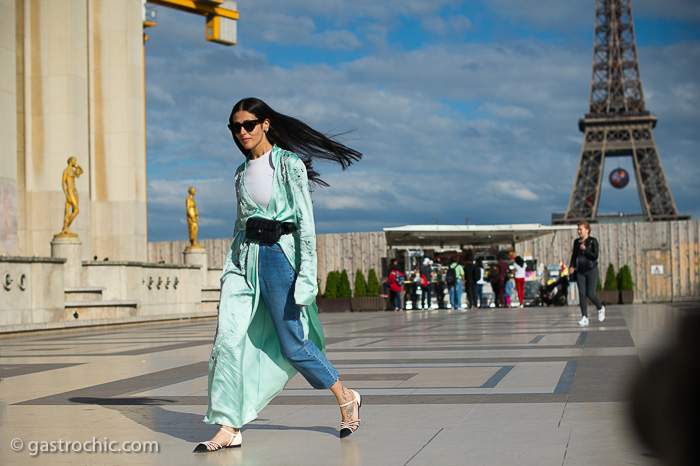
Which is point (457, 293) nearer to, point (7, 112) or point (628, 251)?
point (628, 251)

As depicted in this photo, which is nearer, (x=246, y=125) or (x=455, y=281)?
(x=246, y=125)

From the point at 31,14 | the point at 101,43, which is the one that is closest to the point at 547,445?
the point at 31,14

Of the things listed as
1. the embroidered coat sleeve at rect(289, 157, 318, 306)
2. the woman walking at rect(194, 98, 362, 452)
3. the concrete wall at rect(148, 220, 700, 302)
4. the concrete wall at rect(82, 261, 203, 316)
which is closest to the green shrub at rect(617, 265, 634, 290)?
the concrete wall at rect(148, 220, 700, 302)

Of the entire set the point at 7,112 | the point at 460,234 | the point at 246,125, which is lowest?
the point at 460,234

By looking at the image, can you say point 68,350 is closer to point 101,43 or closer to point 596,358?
point 596,358

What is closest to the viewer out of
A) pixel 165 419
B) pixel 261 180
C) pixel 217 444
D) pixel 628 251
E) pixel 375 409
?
pixel 217 444

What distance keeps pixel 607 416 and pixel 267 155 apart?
237 centimetres

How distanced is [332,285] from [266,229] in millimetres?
23233

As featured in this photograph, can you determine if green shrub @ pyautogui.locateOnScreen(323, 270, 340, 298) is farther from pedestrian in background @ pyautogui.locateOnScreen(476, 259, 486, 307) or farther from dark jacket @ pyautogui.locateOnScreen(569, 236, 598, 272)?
dark jacket @ pyautogui.locateOnScreen(569, 236, 598, 272)

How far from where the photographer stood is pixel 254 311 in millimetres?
4184

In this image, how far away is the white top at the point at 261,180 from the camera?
4.36 metres

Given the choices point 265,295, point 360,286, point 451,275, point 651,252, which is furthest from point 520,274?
point 265,295

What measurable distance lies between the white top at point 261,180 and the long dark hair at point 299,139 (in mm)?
188

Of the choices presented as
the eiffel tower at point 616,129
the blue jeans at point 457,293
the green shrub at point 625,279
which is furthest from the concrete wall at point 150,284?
the eiffel tower at point 616,129
